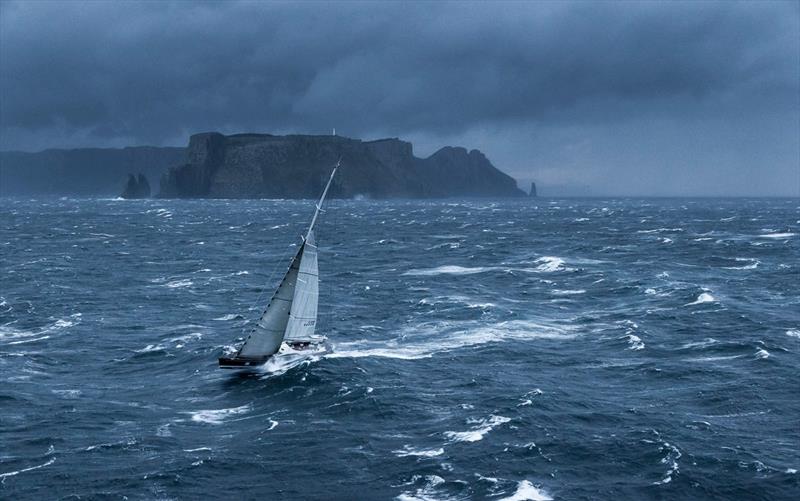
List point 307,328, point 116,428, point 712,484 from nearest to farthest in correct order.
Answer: point 712,484, point 116,428, point 307,328

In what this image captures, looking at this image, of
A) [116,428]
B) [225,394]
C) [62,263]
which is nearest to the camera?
[116,428]

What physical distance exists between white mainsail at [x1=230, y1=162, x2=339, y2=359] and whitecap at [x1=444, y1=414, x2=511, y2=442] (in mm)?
16660

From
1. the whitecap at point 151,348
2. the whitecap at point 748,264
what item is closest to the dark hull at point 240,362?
Answer: the whitecap at point 151,348

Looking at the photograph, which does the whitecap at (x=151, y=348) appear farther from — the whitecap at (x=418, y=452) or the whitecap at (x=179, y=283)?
the whitecap at (x=179, y=283)

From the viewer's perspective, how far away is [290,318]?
53.6 m

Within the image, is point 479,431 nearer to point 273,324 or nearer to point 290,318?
point 273,324

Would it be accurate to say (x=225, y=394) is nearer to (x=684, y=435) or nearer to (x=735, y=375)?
(x=684, y=435)

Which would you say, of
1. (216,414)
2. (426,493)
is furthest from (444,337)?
(426,493)

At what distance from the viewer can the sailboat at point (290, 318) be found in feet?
167

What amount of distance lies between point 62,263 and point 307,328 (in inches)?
2654

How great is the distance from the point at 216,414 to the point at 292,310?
11889 mm

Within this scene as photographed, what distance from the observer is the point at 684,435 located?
3878 centimetres

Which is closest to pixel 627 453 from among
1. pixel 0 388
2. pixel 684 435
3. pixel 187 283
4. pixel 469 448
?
pixel 684 435

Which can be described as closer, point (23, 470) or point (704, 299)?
point (23, 470)
